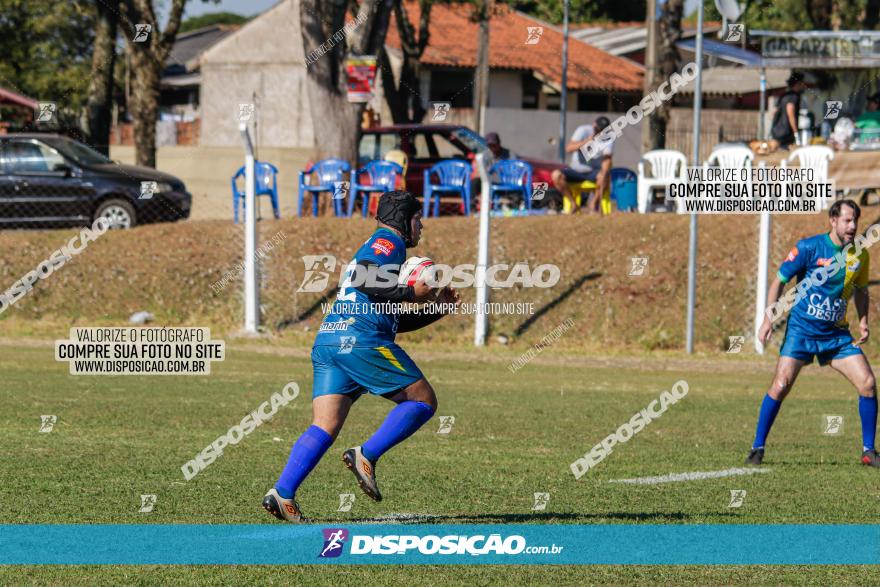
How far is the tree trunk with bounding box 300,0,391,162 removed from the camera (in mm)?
24156

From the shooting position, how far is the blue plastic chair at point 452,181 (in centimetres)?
2211

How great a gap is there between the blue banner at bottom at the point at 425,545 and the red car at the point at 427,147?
51.1 feet

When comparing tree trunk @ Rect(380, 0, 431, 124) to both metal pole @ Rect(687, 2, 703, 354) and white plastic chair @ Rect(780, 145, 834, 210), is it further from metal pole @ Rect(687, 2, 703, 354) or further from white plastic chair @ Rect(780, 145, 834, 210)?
metal pole @ Rect(687, 2, 703, 354)

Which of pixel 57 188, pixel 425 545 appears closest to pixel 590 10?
pixel 57 188

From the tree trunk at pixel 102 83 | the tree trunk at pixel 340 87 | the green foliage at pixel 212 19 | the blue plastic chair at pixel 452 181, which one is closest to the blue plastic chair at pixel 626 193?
the blue plastic chair at pixel 452 181

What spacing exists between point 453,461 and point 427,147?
14161 mm

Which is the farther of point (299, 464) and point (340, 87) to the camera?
point (340, 87)

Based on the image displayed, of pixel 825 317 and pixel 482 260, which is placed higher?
pixel 825 317

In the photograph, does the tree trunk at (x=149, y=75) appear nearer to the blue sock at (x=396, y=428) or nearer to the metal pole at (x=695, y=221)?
the metal pole at (x=695, y=221)

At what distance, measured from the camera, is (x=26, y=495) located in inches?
326

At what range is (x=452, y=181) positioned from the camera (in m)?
22.4

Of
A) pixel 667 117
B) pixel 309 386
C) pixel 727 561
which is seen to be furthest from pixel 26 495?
pixel 667 117

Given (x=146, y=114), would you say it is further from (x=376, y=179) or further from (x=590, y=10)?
(x=590, y=10)

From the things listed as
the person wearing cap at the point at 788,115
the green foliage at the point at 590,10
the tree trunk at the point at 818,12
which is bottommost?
the person wearing cap at the point at 788,115
